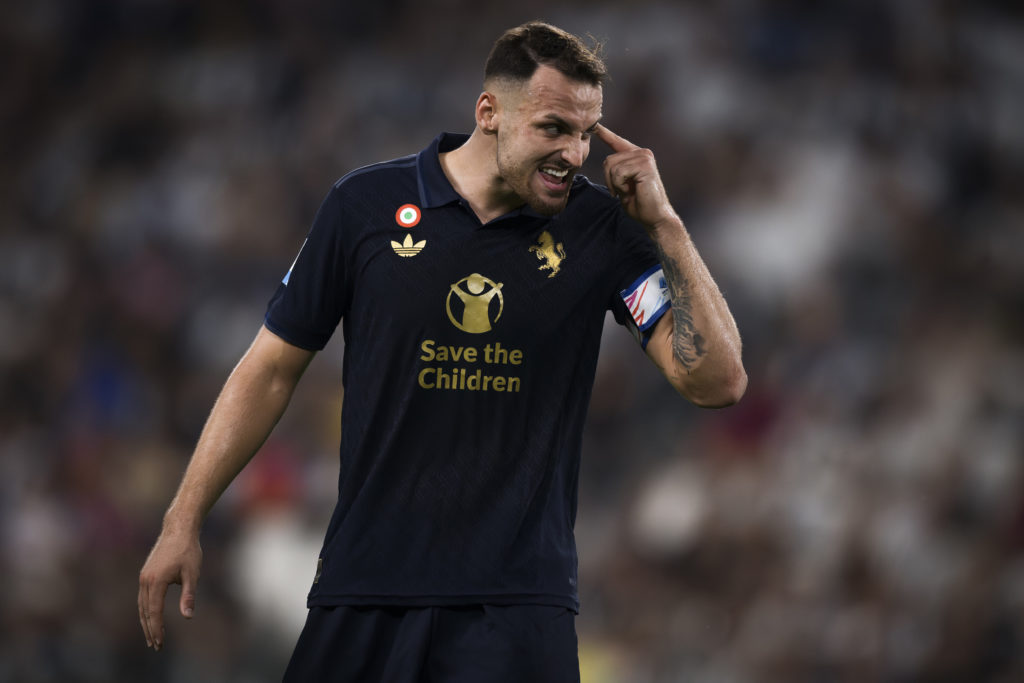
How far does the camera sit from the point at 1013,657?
21.1 ft

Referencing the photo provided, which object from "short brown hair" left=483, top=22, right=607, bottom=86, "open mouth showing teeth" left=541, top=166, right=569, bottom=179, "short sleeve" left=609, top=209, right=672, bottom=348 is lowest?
"short sleeve" left=609, top=209, right=672, bottom=348

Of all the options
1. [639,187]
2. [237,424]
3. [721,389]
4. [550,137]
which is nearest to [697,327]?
[721,389]

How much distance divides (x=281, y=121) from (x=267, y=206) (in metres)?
0.81

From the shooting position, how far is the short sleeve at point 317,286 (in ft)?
11.0

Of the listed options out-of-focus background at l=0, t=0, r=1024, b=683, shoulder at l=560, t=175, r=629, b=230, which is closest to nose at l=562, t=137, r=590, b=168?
shoulder at l=560, t=175, r=629, b=230

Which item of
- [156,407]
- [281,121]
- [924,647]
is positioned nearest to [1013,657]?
[924,647]

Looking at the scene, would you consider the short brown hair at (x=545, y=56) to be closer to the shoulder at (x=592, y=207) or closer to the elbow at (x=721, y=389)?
the shoulder at (x=592, y=207)

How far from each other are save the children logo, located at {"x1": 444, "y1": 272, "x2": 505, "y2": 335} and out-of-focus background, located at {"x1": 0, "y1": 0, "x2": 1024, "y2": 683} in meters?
3.99

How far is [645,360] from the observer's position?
25.7 ft

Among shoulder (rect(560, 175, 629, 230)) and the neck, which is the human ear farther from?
shoulder (rect(560, 175, 629, 230))

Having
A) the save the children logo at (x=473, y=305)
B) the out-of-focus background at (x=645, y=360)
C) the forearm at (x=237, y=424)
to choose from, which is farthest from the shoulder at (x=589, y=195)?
the out-of-focus background at (x=645, y=360)

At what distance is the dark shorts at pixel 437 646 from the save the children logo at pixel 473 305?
0.70 metres

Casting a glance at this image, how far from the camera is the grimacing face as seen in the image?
3266 millimetres

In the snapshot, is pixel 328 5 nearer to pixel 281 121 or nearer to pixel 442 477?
pixel 281 121
